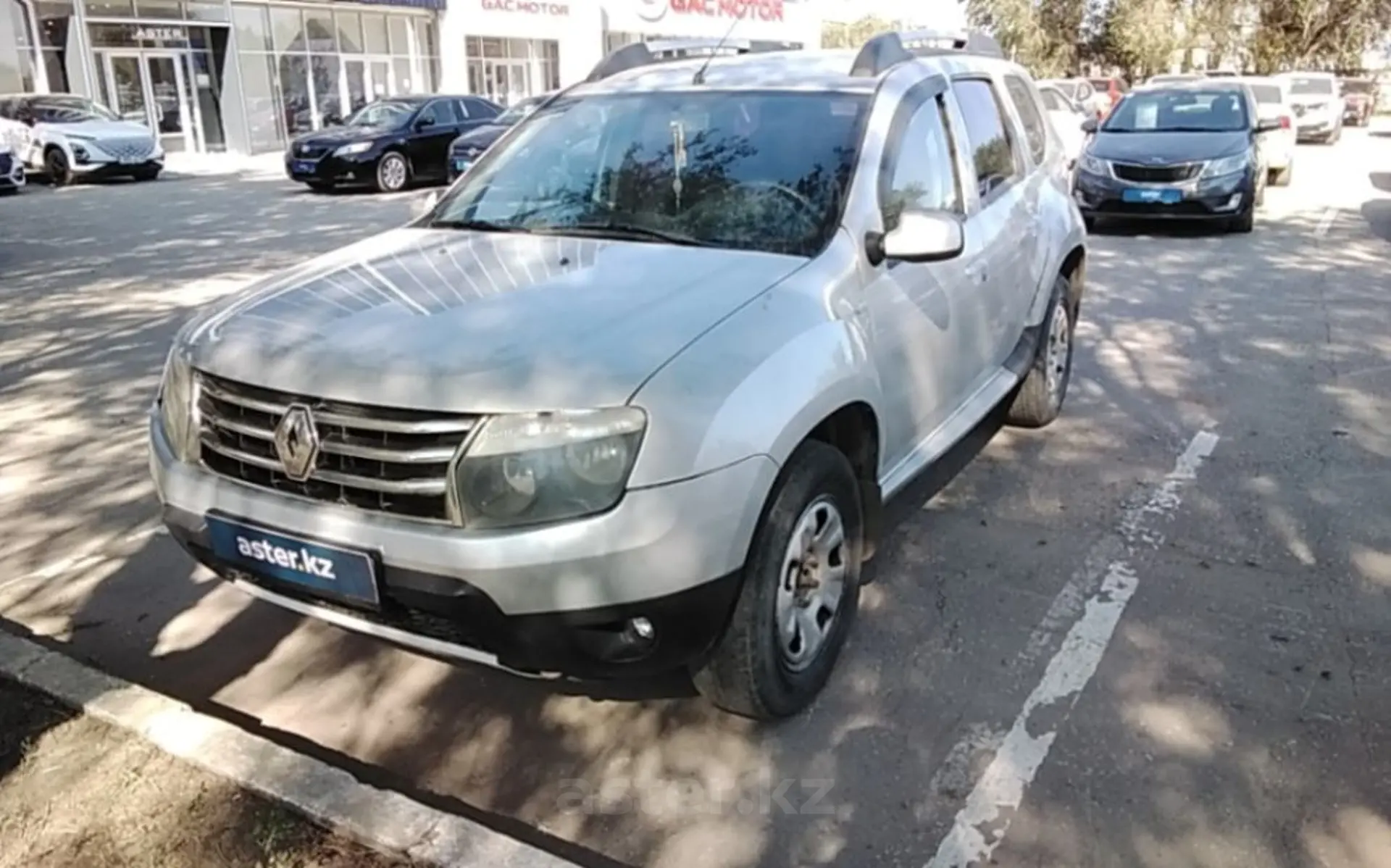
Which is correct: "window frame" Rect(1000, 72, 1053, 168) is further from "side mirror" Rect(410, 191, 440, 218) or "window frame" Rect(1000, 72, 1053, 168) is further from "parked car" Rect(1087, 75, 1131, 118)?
"parked car" Rect(1087, 75, 1131, 118)

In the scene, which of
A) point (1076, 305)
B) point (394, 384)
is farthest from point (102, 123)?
point (394, 384)

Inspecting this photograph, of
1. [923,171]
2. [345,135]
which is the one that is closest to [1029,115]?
[923,171]

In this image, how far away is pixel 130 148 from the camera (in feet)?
67.0

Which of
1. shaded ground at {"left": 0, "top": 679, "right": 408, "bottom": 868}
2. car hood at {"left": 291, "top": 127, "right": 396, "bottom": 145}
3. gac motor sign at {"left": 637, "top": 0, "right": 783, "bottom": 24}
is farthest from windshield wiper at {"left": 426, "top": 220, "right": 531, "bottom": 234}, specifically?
gac motor sign at {"left": 637, "top": 0, "right": 783, "bottom": 24}

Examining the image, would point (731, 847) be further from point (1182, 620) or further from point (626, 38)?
point (626, 38)

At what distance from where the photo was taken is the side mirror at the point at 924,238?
11.0 ft

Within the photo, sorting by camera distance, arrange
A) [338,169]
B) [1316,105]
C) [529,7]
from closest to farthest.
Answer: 1. [338,169]
2. [1316,105]
3. [529,7]

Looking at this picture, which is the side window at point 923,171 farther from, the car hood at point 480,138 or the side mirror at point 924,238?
the car hood at point 480,138

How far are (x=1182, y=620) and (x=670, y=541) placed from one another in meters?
2.08

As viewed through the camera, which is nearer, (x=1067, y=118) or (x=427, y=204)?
(x=427, y=204)

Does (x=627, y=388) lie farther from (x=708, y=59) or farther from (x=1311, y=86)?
(x=1311, y=86)

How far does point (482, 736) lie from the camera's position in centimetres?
318

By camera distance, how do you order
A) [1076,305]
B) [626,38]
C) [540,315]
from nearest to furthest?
[540,315] → [1076,305] → [626,38]

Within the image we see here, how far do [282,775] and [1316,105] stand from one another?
2885 centimetres
